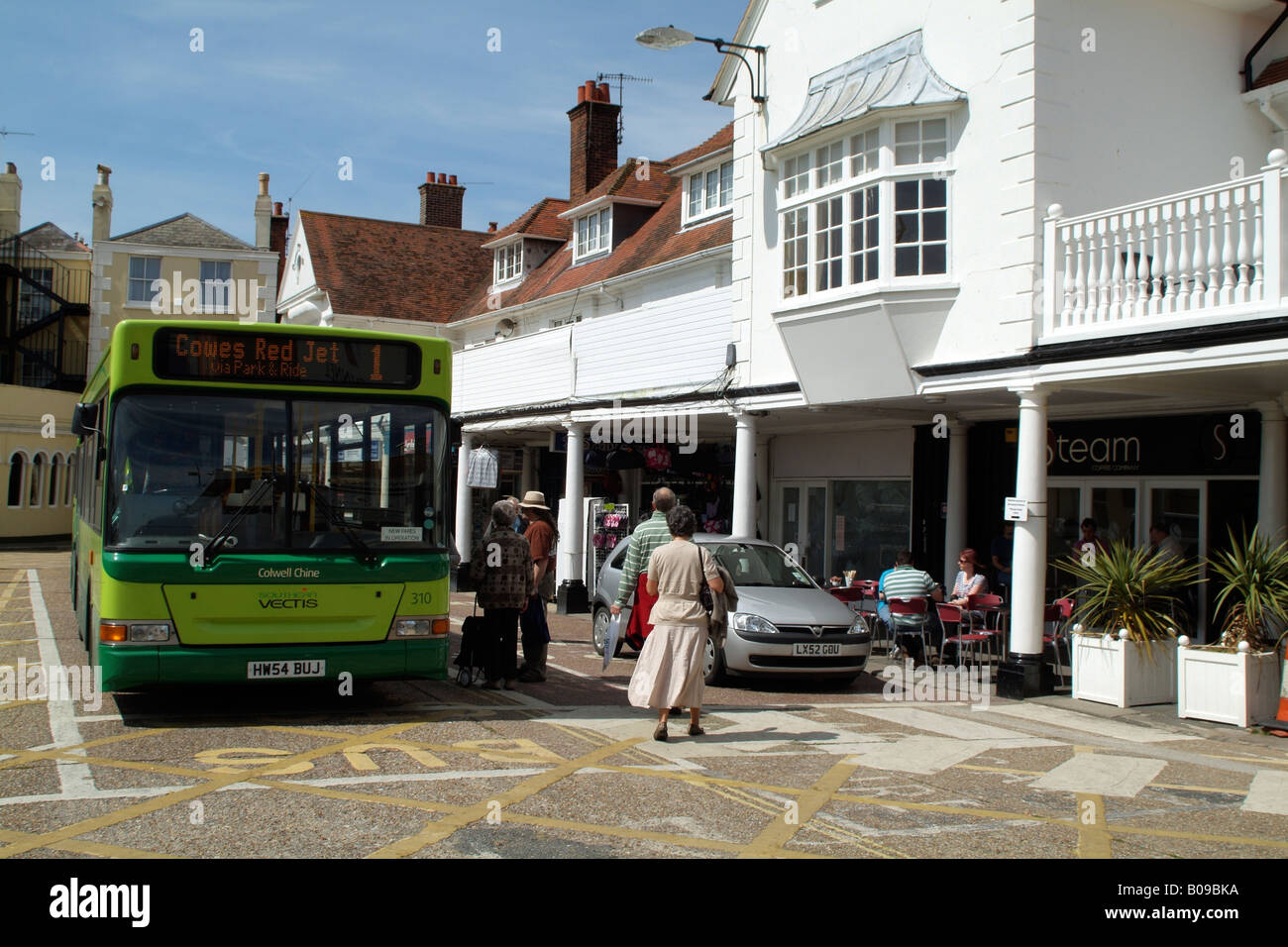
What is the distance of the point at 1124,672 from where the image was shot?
11078 mm

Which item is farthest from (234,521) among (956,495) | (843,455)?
(843,455)

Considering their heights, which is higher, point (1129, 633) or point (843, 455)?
point (843, 455)

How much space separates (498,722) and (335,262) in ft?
97.7

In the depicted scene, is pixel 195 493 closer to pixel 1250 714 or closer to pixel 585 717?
pixel 585 717

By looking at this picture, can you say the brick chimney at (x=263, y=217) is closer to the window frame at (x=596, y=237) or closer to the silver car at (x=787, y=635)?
the window frame at (x=596, y=237)

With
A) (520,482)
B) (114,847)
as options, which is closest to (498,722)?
(114,847)

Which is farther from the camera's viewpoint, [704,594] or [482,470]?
[482,470]

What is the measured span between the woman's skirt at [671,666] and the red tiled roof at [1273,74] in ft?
33.4

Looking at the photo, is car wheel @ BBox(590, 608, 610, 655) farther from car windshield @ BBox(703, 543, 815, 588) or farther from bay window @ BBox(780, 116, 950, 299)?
bay window @ BBox(780, 116, 950, 299)

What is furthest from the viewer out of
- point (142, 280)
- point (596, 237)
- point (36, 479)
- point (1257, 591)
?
point (142, 280)

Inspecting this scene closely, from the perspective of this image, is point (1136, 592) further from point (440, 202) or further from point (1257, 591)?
point (440, 202)

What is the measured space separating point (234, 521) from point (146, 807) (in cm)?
265

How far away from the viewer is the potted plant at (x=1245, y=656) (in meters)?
10.1

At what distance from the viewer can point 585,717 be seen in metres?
9.57
